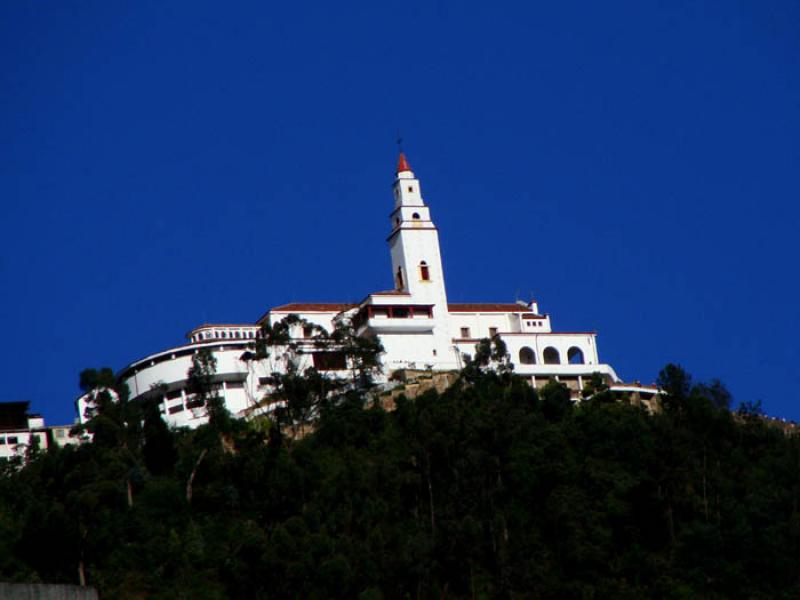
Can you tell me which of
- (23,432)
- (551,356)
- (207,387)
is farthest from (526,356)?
(23,432)

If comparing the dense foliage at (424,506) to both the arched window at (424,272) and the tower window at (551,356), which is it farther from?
the arched window at (424,272)

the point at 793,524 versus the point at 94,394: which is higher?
the point at 94,394

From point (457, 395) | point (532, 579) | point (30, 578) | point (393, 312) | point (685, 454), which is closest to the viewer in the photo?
point (30, 578)

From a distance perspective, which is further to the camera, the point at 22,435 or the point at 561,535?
the point at 22,435

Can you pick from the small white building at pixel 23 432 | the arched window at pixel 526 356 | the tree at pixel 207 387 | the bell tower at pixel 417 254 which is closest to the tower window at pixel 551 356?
the arched window at pixel 526 356

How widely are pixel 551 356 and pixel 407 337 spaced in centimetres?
783

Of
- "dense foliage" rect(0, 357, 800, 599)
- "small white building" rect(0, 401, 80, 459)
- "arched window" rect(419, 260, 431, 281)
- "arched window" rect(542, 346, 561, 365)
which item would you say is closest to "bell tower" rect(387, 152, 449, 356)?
"arched window" rect(419, 260, 431, 281)

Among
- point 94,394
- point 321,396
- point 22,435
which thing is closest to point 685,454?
point 321,396

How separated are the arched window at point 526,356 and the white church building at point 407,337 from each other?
5 centimetres

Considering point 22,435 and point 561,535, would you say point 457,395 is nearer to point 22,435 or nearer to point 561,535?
point 561,535

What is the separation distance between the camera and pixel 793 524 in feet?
206

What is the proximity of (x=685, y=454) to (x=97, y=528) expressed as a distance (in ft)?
80.3

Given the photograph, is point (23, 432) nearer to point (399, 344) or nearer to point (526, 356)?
point (399, 344)

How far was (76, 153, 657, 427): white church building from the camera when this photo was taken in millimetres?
77625
